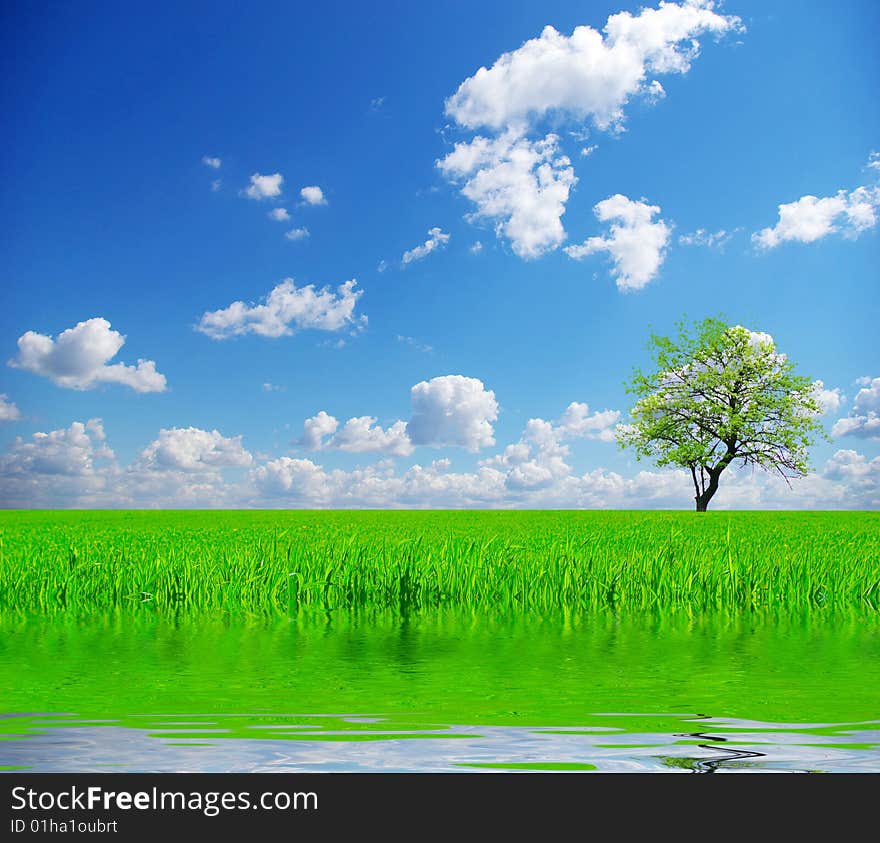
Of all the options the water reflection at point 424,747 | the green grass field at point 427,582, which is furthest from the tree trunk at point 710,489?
the water reflection at point 424,747

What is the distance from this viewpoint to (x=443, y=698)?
529 cm

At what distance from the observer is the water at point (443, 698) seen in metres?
3.99

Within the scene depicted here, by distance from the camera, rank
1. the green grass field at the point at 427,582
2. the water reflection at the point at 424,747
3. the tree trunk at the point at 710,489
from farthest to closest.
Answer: the tree trunk at the point at 710,489, the green grass field at the point at 427,582, the water reflection at the point at 424,747

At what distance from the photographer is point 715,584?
10906 millimetres

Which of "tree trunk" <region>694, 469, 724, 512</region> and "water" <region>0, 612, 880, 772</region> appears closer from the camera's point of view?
"water" <region>0, 612, 880, 772</region>

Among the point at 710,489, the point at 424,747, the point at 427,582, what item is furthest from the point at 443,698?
the point at 710,489

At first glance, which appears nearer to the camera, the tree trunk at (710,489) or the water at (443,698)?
the water at (443,698)

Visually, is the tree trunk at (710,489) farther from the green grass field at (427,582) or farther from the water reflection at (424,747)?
the water reflection at (424,747)

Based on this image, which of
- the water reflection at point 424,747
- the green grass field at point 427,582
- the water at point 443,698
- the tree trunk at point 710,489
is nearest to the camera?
the water reflection at point 424,747

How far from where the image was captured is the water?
157 inches

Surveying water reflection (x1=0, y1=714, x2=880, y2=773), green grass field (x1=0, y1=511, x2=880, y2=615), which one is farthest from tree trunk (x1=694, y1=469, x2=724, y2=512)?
water reflection (x1=0, y1=714, x2=880, y2=773)

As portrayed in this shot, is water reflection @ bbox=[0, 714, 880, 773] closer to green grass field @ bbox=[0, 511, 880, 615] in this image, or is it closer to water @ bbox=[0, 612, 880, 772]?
water @ bbox=[0, 612, 880, 772]

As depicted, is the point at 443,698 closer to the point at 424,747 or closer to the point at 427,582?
the point at 424,747
